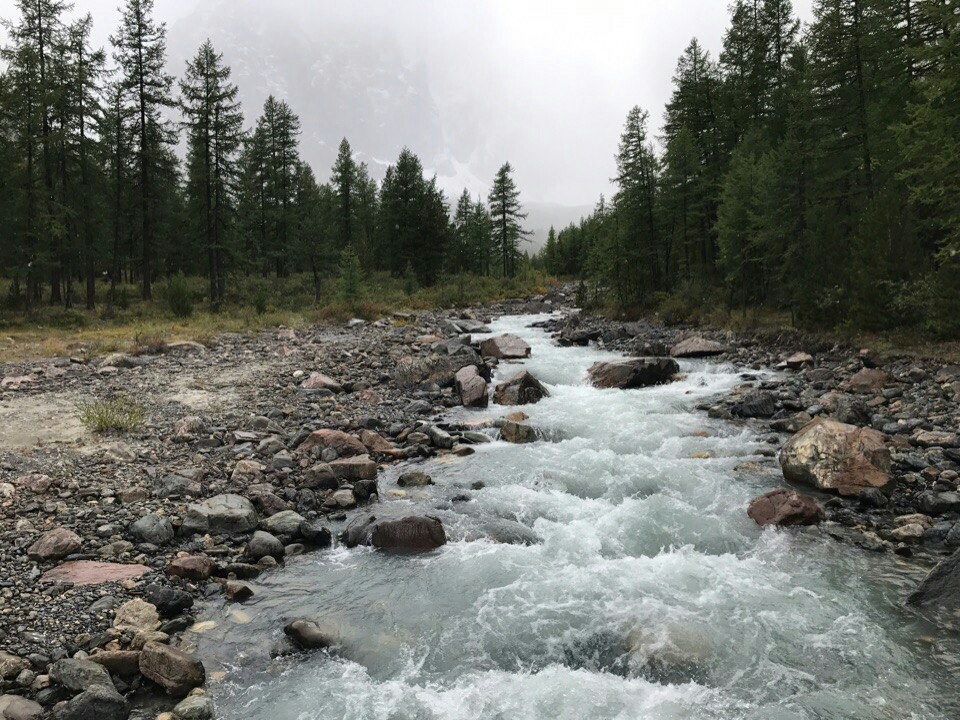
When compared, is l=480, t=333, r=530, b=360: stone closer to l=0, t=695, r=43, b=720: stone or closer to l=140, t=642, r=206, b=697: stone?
l=140, t=642, r=206, b=697: stone

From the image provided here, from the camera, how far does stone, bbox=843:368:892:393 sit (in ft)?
45.4

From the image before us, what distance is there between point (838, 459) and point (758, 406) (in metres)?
4.53

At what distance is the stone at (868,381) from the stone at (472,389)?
9.82 meters

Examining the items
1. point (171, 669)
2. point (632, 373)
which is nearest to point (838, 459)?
point (632, 373)

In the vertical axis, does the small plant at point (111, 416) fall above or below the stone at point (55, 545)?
above

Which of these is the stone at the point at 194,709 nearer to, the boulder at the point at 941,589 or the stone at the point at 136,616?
the stone at the point at 136,616

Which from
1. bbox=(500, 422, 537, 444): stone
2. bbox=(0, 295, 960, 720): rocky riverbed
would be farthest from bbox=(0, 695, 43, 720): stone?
bbox=(500, 422, 537, 444): stone

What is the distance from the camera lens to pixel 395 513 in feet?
28.7

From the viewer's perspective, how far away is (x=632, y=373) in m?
17.4

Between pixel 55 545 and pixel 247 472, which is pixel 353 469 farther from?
pixel 55 545

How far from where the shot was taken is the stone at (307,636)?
18.7 feet

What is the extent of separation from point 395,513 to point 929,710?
6.73 m

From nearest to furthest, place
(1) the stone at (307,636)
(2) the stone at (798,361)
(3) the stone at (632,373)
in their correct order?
(1) the stone at (307,636), (3) the stone at (632,373), (2) the stone at (798,361)

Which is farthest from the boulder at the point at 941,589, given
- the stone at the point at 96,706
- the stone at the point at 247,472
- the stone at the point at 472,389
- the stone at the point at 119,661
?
the stone at the point at 472,389
